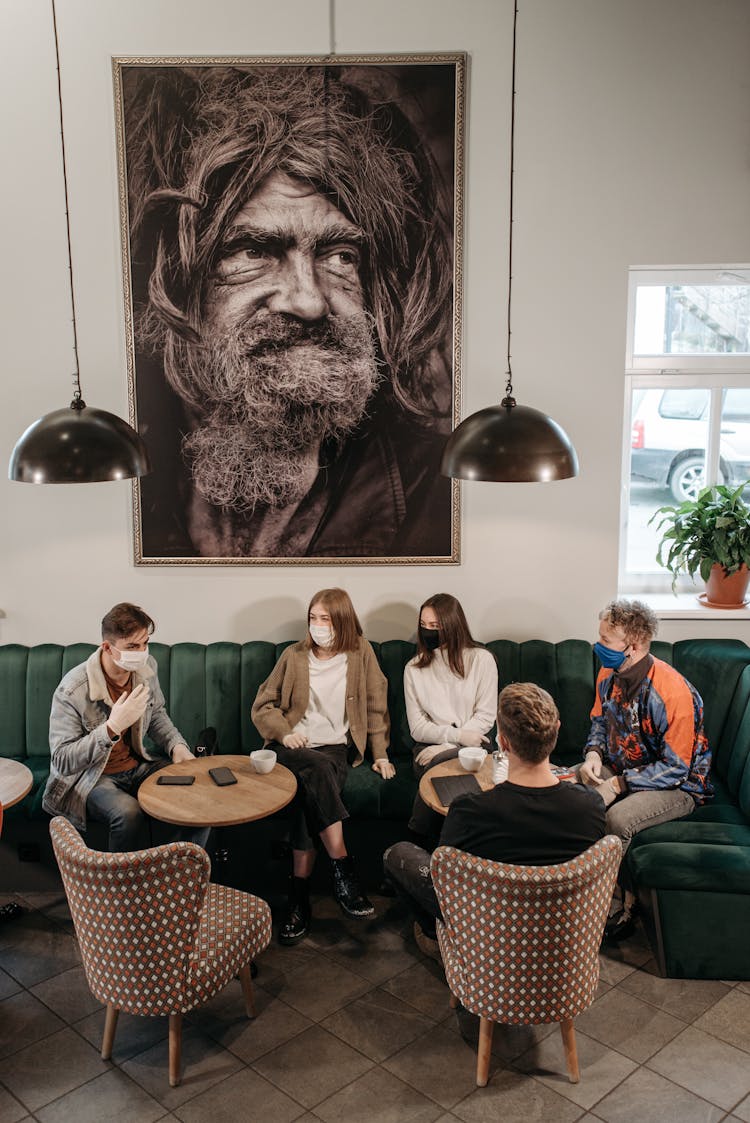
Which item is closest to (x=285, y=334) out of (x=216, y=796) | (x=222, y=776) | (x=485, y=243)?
(x=485, y=243)

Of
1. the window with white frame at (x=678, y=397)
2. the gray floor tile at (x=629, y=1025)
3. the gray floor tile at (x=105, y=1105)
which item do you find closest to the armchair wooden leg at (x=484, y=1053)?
the gray floor tile at (x=629, y=1025)

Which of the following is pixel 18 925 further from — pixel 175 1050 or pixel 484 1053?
pixel 484 1053

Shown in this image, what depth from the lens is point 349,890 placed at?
421 centimetres

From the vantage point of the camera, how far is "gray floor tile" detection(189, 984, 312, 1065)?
3.45 metres

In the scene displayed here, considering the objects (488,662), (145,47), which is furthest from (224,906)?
(145,47)

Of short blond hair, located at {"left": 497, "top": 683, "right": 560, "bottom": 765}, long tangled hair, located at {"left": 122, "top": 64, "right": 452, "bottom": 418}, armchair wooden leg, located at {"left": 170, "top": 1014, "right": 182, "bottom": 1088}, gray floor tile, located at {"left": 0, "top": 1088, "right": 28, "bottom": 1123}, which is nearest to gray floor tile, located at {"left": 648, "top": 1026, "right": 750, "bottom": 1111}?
short blond hair, located at {"left": 497, "top": 683, "right": 560, "bottom": 765}

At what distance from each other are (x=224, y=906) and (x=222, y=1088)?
1.87 ft

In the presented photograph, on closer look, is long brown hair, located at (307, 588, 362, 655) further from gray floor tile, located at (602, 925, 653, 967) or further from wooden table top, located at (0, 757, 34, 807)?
gray floor tile, located at (602, 925, 653, 967)

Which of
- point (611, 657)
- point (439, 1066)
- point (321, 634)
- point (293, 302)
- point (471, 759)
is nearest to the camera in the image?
point (439, 1066)

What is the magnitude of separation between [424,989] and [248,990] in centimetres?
68

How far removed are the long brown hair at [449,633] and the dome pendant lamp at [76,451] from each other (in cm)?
159

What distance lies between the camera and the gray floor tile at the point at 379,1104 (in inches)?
123

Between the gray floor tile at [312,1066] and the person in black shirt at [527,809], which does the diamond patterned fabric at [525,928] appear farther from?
the gray floor tile at [312,1066]

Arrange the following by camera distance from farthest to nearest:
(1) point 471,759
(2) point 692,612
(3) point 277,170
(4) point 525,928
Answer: (2) point 692,612 → (3) point 277,170 → (1) point 471,759 → (4) point 525,928
